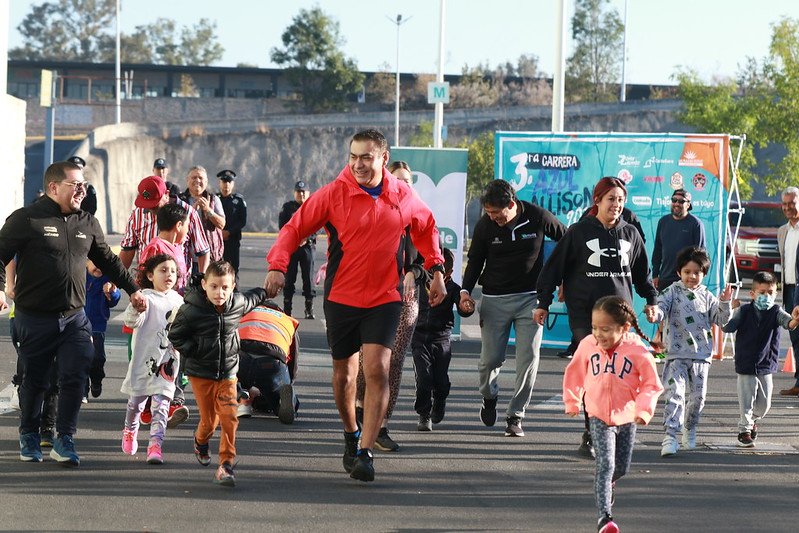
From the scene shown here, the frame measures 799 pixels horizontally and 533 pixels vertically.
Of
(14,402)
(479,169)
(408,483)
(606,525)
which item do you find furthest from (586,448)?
(479,169)

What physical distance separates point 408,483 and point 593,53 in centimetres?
9784

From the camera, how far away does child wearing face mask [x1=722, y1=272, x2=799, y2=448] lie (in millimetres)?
9609

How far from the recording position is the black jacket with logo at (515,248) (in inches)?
383

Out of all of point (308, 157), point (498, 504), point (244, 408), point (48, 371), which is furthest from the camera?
point (308, 157)

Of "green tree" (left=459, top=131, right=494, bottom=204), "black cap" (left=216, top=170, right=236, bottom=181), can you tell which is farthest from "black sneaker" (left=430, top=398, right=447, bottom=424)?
"green tree" (left=459, top=131, right=494, bottom=204)

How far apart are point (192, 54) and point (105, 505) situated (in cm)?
11986

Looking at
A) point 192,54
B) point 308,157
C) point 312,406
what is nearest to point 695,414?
point 312,406

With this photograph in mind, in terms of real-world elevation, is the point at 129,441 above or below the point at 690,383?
below

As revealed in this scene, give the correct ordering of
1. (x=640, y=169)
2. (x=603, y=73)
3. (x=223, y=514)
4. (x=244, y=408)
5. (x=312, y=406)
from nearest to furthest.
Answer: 1. (x=223, y=514)
2. (x=244, y=408)
3. (x=312, y=406)
4. (x=640, y=169)
5. (x=603, y=73)

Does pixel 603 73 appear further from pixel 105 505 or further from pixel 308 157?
pixel 105 505

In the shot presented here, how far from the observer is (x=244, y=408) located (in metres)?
9.95

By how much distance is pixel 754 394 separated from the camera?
9664 mm

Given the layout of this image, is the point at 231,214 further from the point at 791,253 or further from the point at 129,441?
the point at 129,441

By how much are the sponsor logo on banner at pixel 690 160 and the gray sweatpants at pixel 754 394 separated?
5622mm
